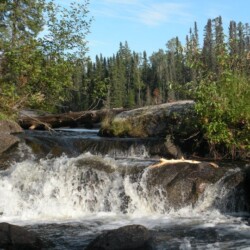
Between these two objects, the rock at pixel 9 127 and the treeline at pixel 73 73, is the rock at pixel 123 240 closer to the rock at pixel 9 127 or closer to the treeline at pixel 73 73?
the treeline at pixel 73 73

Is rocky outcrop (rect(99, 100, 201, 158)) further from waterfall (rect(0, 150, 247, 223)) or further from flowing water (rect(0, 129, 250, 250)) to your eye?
waterfall (rect(0, 150, 247, 223))

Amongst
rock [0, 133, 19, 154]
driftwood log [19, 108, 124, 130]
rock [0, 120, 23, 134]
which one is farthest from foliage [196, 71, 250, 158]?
driftwood log [19, 108, 124, 130]

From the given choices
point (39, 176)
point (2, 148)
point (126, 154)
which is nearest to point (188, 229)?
point (39, 176)

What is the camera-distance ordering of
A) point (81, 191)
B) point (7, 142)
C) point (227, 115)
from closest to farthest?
1. point (81, 191)
2. point (227, 115)
3. point (7, 142)

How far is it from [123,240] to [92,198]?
3209 millimetres

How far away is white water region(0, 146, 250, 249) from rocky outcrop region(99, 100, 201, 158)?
8.36ft

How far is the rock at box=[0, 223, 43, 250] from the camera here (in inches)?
279

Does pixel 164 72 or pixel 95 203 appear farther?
pixel 164 72

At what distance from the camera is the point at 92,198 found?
396 inches

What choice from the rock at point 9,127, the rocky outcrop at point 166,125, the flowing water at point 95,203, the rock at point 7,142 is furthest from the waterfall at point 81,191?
the rock at point 9,127

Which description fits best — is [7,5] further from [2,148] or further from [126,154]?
[126,154]

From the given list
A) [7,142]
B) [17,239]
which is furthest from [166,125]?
[17,239]

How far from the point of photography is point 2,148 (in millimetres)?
12969

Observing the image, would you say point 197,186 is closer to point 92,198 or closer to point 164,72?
point 92,198
